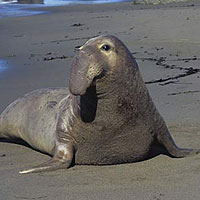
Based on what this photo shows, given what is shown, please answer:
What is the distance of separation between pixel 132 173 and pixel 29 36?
832 centimetres

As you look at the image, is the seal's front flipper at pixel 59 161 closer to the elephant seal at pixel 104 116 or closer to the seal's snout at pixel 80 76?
the elephant seal at pixel 104 116

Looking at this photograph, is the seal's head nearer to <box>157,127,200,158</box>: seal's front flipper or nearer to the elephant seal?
the elephant seal

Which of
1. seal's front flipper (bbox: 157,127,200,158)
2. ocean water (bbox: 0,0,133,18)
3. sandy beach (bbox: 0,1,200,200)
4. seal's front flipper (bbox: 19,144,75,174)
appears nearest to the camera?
sandy beach (bbox: 0,1,200,200)

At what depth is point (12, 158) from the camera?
4523mm

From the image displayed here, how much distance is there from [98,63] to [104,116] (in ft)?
1.24

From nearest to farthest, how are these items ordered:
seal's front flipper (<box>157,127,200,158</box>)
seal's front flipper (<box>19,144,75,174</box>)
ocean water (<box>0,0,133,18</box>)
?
seal's front flipper (<box>19,144,75,174</box>), seal's front flipper (<box>157,127,200,158</box>), ocean water (<box>0,0,133,18</box>)

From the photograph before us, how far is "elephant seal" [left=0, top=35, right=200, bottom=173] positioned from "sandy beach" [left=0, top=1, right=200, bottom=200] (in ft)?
0.29

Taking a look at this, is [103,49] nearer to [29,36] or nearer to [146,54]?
[146,54]

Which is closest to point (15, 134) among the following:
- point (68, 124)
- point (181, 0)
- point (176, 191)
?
point (68, 124)

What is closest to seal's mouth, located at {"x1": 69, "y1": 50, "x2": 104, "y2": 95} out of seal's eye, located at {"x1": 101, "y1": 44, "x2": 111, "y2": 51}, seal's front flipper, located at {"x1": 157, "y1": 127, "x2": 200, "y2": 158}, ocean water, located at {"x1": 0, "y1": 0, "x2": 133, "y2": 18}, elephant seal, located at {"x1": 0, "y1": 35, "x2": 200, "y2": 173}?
elephant seal, located at {"x1": 0, "y1": 35, "x2": 200, "y2": 173}

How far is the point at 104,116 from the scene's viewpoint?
Answer: 12.8 ft

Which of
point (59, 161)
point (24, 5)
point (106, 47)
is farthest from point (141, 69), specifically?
point (24, 5)

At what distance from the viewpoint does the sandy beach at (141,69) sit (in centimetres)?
359

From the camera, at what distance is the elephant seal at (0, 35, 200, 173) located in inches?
145
